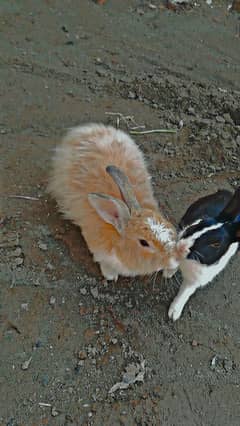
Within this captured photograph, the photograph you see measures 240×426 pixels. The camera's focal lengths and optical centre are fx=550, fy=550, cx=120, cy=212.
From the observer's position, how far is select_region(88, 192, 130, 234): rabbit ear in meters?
3.72

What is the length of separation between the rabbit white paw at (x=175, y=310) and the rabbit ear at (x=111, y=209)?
0.72m

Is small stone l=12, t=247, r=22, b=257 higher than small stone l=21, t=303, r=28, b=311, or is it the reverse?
small stone l=12, t=247, r=22, b=257

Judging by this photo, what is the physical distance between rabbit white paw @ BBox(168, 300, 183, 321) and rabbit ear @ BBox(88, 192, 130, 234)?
2.35 feet

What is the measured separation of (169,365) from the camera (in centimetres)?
393

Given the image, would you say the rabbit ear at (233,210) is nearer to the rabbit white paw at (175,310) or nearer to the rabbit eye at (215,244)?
the rabbit eye at (215,244)

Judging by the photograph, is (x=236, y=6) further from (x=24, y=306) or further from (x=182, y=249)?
(x=24, y=306)

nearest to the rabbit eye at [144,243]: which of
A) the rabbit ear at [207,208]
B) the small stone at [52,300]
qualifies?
the rabbit ear at [207,208]

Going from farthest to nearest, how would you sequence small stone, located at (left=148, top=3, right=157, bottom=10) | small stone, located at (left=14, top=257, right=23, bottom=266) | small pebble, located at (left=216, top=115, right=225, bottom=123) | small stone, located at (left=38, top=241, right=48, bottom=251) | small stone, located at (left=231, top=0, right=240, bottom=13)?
small stone, located at (left=231, top=0, right=240, bottom=13), small stone, located at (left=148, top=3, right=157, bottom=10), small pebble, located at (left=216, top=115, right=225, bottom=123), small stone, located at (left=38, top=241, right=48, bottom=251), small stone, located at (left=14, top=257, right=23, bottom=266)

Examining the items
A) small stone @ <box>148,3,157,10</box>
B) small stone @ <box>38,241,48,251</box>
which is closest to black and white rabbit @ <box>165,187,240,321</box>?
small stone @ <box>38,241,48,251</box>

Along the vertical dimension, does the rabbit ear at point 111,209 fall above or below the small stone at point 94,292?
above

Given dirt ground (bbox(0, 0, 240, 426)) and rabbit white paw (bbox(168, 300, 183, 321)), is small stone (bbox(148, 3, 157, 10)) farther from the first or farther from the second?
rabbit white paw (bbox(168, 300, 183, 321))

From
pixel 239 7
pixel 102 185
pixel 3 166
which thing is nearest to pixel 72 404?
pixel 102 185

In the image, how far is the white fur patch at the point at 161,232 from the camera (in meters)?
3.67

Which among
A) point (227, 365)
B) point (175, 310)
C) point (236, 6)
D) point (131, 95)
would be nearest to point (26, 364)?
point (175, 310)
